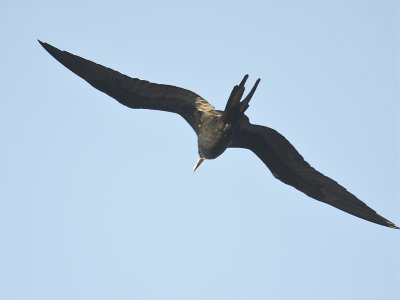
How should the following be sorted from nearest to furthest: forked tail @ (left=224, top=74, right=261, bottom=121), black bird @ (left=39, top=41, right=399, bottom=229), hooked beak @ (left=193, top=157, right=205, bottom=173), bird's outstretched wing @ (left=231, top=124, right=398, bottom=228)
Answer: forked tail @ (left=224, top=74, right=261, bottom=121)
black bird @ (left=39, top=41, right=399, bottom=229)
bird's outstretched wing @ (left=231, top=124, right=398, bottom=228)
hooked beak @ (left=193, top=157, right=205, bottom=173)

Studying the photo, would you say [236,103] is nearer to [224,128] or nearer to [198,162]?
[224,128]

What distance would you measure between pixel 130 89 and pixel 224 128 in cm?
207

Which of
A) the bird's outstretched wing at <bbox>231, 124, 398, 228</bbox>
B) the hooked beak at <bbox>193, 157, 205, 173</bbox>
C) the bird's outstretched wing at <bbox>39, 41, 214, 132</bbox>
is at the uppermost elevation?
the bird's outstretched wing at <bbox>231, 124, 398, 228</bbox>

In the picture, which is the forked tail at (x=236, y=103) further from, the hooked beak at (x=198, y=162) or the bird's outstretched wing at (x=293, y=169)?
the hooked beak at (x=198, y=162)

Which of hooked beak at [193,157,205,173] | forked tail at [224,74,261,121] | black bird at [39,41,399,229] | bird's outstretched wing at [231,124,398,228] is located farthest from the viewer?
hooked beak at [193,157,205,173]

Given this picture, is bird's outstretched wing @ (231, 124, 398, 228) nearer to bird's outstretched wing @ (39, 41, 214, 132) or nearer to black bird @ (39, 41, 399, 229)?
black bird @ (39, 41, 399, 229)

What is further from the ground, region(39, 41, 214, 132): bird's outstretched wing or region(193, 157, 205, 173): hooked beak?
region(39, 41, 214, 132): bird's outstretched wing

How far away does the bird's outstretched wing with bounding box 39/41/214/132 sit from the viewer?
12.8 metres

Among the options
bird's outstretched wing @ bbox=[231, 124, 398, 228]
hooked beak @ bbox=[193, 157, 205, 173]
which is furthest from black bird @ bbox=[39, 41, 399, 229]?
hooked beak @ bbox=[193, 157, 205, 173]

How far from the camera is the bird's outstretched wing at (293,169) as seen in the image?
43.4 ft

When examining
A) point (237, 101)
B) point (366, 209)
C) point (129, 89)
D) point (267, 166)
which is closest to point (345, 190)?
point (366, 209)

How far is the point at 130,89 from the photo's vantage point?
12852 mm

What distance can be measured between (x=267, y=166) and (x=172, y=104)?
251 cm

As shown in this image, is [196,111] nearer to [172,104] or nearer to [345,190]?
[172,104]
